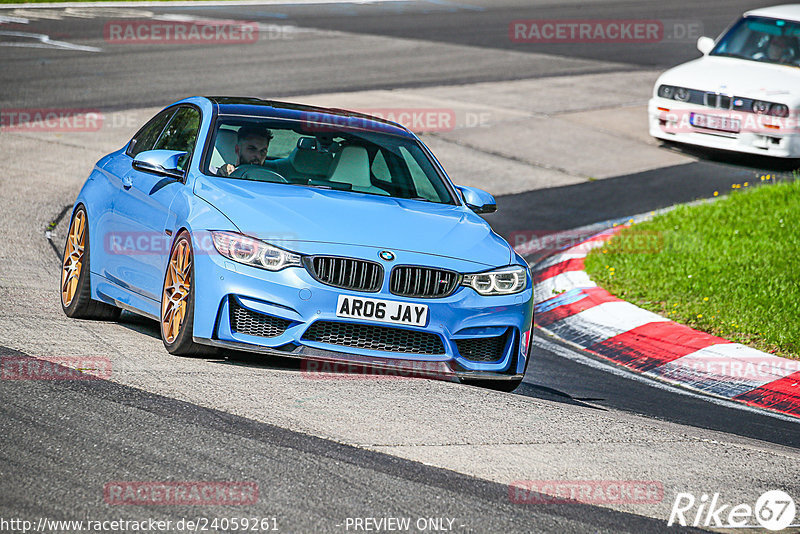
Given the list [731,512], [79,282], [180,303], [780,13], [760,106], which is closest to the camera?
[731,512]

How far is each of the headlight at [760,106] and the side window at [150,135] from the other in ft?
31.2

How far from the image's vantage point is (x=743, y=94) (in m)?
15.7

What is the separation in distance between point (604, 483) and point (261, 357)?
8.70 feet

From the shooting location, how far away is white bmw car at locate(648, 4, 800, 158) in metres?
15.5

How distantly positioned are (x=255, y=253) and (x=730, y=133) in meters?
10.8

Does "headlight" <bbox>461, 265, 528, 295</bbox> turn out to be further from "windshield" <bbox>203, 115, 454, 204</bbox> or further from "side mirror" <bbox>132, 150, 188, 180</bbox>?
"side mirror" <bbox>132, 150, 188, 180</bbox>

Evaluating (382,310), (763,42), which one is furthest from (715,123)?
(382,310)

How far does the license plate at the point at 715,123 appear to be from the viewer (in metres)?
15.8

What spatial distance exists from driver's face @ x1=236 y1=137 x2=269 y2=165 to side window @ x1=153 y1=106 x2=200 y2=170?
0.31m

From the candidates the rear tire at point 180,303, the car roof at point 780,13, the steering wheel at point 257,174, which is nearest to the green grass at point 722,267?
the steering wheel at point 257,174

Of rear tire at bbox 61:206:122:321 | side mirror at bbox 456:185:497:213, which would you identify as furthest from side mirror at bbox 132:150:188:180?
side mirror at bbox 456:185:497:213

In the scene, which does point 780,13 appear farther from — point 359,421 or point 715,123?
point 359,421

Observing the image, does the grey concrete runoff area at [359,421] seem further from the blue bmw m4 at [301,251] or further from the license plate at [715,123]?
the license plate at [715,123]

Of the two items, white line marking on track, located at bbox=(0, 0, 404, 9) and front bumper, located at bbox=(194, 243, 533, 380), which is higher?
front bumper, located at bbox=(194, 243, 533, 380)
